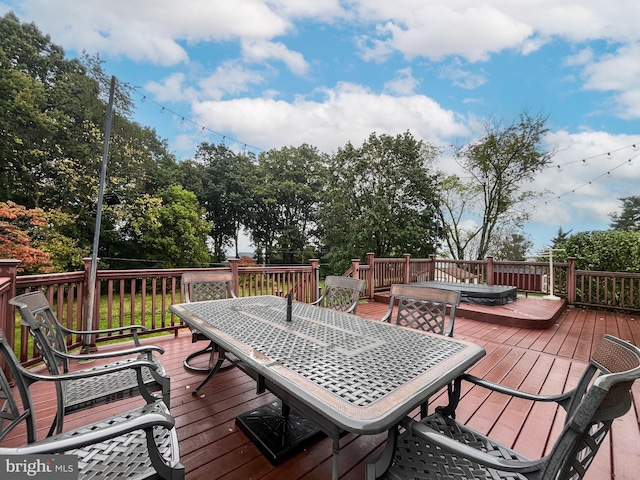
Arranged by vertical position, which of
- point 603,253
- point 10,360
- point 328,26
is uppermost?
point 328,26

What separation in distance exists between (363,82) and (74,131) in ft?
34.7

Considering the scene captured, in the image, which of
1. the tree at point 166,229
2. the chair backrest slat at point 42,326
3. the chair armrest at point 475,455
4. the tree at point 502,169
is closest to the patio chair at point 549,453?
the chair armrest at point 475,455

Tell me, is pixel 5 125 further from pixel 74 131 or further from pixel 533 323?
pixel 533 323

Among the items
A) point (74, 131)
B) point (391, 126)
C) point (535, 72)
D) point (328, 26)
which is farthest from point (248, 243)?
point (535, 72)

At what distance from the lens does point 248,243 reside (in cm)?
1825

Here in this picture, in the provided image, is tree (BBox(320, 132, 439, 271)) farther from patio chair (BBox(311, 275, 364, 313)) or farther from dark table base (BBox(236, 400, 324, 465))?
dark table base (BBox(236, 400, 324, 465))

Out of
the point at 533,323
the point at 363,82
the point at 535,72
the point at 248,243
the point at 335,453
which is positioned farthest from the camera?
the point at 248,243

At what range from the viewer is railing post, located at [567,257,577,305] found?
19.8 ft

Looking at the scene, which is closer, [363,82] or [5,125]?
[5,125]

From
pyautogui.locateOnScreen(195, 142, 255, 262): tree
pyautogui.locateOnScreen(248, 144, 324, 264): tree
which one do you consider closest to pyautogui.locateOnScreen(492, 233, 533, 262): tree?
pyautogui.locateOnScreen(248, 144, 324, 264): tree

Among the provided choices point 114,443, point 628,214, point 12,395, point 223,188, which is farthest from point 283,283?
point 628,214

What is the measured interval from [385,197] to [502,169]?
14.0 feet

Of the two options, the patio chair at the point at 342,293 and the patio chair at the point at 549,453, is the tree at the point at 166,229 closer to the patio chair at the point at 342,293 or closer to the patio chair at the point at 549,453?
the patio chair at the point at 342,293

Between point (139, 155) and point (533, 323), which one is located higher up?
point (139, 155)
